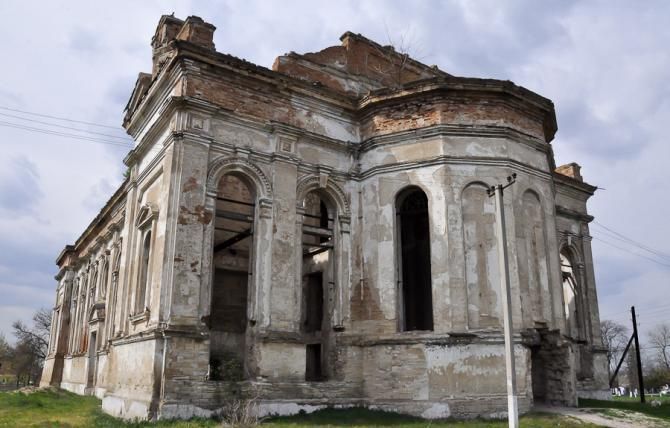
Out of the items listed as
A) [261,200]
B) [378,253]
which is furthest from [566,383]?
[261,200]

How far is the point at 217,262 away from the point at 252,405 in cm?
687

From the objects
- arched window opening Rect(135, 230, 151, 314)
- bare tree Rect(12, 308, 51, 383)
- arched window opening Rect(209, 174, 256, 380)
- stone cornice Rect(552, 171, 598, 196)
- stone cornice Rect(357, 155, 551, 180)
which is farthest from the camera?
bare tree Rect(12, 308, 51, 383)

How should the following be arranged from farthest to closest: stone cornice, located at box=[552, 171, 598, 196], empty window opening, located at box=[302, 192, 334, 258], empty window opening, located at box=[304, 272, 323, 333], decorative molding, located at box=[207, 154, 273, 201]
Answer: stone cornice, located at box=[552, 171, 598, 196] < empty window opening, located at box=[304, 272, 323, 333] < empty window opening, located at box=[302, 192, 334, 258] < decorative molding, located at box=[207, 154, 273, 201]

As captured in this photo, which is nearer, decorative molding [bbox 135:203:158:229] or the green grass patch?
the green grass patch

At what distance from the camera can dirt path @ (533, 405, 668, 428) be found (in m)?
12.3

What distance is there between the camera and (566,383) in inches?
564

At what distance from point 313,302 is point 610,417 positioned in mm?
9040

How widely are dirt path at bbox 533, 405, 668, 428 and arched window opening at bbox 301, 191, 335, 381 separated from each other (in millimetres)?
5781

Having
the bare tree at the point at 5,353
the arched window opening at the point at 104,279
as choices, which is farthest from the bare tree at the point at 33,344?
the arched window opening at the point at 104,279

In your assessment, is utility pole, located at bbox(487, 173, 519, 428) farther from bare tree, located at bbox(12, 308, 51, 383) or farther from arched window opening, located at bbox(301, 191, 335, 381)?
bare tree, located at bbox(12, 308, 51, 383)

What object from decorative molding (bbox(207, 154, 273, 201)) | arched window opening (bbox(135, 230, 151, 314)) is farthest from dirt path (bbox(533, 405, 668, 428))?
arched window opening (bbox(135, 230, 151, 314))

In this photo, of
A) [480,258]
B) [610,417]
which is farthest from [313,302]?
[610,417]

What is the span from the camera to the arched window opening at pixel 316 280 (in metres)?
15.5

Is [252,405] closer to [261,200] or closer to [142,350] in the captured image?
[142,350]
